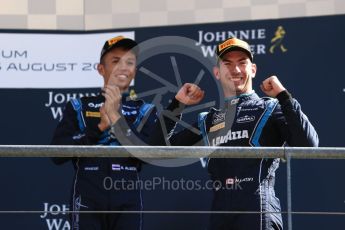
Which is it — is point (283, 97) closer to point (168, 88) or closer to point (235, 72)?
point (235, 72)

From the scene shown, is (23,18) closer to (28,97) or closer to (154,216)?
(28,97)

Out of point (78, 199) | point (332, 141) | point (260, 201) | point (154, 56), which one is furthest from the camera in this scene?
point (154, 56)

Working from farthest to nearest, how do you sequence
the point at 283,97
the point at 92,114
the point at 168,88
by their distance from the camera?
the point at 168,88, the point at 92,114, the point at 283,97

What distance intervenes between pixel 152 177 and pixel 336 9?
1.11 meters

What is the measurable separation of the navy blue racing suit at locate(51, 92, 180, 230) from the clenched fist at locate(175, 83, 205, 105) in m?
0.05

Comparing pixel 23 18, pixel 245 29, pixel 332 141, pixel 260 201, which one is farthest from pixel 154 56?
pixel 260 201

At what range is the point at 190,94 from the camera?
2.66m

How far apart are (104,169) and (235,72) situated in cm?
58

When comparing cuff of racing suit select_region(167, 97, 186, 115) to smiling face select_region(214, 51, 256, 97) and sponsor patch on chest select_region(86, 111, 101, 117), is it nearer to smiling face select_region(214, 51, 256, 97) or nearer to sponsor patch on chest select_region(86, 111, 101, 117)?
smiling face select_region(214, 51, 256, 97)

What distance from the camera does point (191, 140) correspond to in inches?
109

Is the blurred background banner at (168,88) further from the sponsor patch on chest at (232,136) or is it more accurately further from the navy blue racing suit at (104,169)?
the sponsor patch on chest at (232,136)

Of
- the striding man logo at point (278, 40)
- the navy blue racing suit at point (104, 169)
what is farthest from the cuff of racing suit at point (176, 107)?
the striding man logo at point (278, 40)

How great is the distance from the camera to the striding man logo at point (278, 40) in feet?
11.1

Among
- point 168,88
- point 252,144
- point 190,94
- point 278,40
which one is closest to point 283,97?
point 252,144
